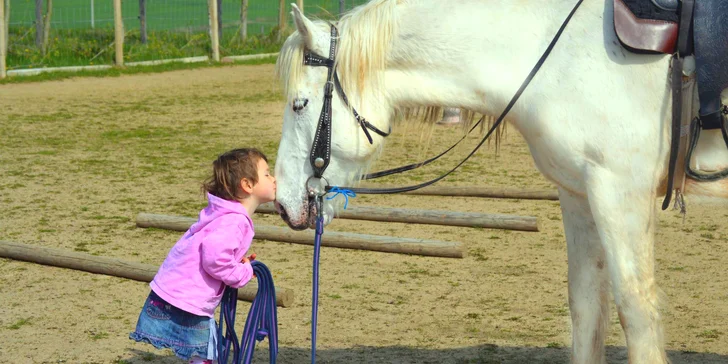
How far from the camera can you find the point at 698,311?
15.1 ft

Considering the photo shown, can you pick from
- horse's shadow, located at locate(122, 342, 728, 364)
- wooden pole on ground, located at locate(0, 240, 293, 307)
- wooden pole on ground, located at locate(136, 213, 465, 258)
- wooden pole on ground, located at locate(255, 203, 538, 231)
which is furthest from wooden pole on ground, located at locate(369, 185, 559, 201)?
horse's shadow, located at locate(122, 342, 728, 364)

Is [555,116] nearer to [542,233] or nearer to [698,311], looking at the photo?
[698,311]

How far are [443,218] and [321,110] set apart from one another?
3.00m

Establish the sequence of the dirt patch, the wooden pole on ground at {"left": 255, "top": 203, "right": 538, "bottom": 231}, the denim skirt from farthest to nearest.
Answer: the wooden pole on ground at {"left": 255, "top": 203, "right": 538, "bottom": 231} < the dirt patch < the denim skirt

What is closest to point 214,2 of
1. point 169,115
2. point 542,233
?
point 169,115

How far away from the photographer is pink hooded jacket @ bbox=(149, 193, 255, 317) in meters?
3.21

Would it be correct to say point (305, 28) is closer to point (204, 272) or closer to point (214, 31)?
point (204, 272)

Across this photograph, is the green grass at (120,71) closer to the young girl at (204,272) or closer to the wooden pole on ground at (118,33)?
the wooden pole on ground at (118,33)

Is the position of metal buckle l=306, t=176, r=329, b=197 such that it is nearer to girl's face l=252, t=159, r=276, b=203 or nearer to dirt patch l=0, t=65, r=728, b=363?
girl's face l=252, t=159, r=276, b=203

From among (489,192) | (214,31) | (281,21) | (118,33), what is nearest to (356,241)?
(489,192)

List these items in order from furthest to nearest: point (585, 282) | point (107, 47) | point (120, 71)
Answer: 1. point (107, 47)
2. point (120, 71)
3. point (585, 282)

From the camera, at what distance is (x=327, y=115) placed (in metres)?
3.33

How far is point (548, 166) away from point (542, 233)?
10.1ft

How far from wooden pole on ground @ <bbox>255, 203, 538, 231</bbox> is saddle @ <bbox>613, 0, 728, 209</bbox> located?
3103mm
